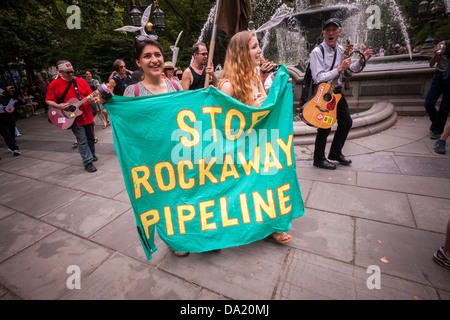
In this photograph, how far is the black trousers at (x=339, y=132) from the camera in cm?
380

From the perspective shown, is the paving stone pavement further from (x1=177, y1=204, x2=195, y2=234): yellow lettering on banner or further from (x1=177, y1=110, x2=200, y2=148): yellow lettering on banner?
(x1=177, y1=110, x2=200, y2=148): yellow lettering on banner

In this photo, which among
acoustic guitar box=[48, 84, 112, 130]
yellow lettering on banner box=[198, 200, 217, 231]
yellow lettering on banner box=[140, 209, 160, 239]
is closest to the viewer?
yellow lettering on banner box=[140, 209, 160, 239]

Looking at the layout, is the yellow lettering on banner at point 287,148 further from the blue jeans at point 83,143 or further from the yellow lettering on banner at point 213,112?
the blue jeans at point 83,143

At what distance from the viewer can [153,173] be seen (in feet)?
6.88

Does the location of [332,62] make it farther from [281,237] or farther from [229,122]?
[281,237]

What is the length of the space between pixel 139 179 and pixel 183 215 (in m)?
0.53

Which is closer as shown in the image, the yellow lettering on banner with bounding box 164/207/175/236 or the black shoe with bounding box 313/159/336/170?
the yellow lettering on banner with bounding box 164/207/175/236

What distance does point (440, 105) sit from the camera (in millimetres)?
4727

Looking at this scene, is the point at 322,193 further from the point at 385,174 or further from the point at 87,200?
the point at 87,200

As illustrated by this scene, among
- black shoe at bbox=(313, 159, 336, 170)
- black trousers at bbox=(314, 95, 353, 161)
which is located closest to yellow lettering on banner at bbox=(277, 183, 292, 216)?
black trousers at bbox=(314, 95, 353, 161)

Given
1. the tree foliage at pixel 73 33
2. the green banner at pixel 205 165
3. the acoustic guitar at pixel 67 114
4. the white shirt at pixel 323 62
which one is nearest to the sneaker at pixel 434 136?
the white shirt at pixel 323 62

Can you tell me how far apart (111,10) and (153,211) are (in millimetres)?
16534

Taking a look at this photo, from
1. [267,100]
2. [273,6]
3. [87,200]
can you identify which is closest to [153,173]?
[267,100]

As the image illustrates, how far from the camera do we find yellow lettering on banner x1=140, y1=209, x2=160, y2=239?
82.6 inches
